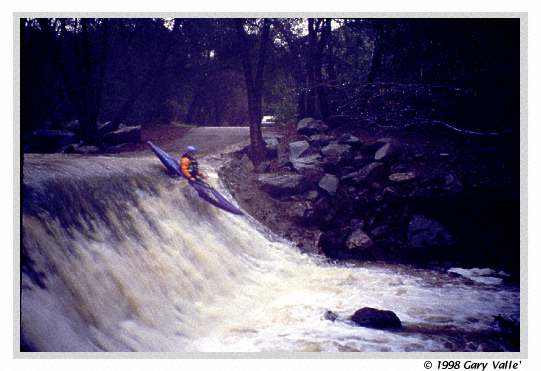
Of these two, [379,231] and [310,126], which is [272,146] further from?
[379,231]

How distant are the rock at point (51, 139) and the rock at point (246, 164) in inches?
135

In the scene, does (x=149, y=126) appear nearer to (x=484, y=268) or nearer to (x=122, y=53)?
(x=122, y=53)

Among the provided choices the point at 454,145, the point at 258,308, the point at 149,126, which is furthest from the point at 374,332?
the point at 149,126

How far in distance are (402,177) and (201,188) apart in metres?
3.80

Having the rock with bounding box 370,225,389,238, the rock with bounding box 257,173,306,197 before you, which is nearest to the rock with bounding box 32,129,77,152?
the rock with bounding box 257,173,306,197

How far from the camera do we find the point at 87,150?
25.2 ft

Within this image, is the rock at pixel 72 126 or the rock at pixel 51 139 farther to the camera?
the rock at pixel 72 126

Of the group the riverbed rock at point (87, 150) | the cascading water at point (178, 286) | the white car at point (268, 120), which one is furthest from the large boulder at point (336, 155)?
the riverbed rock at point (87, 150)

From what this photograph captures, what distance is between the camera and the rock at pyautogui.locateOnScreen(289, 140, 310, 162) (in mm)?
9078

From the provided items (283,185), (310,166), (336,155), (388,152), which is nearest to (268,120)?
(310,166)

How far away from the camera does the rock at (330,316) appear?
15.8ft

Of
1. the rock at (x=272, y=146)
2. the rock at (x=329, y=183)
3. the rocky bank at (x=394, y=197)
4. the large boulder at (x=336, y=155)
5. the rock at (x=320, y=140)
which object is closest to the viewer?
the rocky bank at (x=394, y=197)

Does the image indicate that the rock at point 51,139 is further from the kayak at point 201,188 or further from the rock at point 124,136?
the kayak at point 201,188

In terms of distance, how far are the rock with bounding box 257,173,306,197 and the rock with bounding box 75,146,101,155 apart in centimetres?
335
